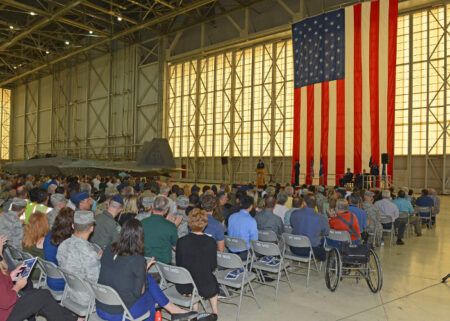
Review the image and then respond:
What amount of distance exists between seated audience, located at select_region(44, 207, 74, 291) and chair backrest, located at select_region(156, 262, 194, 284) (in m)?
1.02

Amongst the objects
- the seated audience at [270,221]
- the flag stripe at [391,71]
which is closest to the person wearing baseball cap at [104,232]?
the seated audience at [270,221]

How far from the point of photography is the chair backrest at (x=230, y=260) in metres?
4.04

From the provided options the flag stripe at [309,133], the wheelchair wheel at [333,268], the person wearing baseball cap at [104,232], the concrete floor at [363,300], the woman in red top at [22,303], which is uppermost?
the flag stripe at [309,133]

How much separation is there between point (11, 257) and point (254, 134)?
21.8m

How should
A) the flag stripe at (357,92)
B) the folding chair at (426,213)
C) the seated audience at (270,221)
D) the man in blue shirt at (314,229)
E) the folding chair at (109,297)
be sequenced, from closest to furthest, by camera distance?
the folding chair at (109,297) → the man in blue shirt at (314,229) → the seated audience at (270,221) → the folding chair at (426,213) → the flag stripe at (357,92)

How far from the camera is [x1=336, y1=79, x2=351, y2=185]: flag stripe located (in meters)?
18.8

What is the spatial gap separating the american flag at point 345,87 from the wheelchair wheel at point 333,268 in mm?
13282

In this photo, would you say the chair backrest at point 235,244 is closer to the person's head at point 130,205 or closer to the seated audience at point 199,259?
the seated audience at point 199,259

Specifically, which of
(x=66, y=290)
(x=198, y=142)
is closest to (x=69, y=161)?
(x=198, y=142)

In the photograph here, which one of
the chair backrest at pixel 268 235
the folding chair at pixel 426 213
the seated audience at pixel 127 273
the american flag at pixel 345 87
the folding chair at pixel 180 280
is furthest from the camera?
the american flag at pixel 345 87

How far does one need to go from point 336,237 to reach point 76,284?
3754 mm

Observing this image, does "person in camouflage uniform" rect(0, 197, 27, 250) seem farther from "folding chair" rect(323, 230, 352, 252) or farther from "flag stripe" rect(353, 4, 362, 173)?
"flag stripe" rect(353, 4, 362, 173)

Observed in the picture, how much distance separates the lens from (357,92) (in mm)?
18219

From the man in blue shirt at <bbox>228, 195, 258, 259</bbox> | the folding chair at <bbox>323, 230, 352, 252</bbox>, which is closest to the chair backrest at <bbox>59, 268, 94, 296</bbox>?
the man in blue shirt at <bbox>228, 195, 258, 259</bbox>
